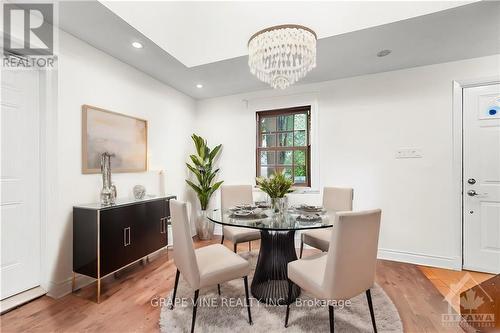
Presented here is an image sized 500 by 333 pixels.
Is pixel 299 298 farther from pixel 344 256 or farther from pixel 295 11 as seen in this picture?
pixel 295 11

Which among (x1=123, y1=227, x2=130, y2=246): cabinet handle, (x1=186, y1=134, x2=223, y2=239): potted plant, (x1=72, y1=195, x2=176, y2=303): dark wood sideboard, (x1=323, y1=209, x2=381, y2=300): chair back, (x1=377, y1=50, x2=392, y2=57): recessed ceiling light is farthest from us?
(x1=186, y1=134, x2=223, y2=239): potted plant

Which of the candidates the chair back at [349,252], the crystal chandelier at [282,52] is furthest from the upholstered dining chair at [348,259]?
the crystal chandelier at [282,52]

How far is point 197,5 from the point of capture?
237 cm

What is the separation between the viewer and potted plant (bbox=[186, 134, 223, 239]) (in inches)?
152

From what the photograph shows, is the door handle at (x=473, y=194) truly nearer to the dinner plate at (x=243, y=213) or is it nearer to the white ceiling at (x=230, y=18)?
the white ceiling at (x=230, y=18)

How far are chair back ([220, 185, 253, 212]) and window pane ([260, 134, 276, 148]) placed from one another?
102 cm

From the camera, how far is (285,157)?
3807mm

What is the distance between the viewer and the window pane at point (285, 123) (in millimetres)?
3771

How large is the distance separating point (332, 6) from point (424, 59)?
1418mm

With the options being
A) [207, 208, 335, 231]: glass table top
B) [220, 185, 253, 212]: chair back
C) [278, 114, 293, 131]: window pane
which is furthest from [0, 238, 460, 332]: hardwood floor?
[278, 114, 293, 131]: window pane

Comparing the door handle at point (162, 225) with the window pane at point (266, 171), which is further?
the window pane at point (266, 171)

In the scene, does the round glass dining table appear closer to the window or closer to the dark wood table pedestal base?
the dark wood table pedestal base

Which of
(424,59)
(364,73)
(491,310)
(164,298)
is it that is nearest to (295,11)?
(364,73)

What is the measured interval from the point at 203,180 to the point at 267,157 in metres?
1.19
